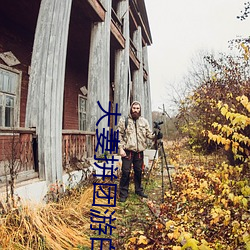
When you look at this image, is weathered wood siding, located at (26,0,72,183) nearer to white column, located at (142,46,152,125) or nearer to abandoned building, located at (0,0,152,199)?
abandoned building, located at (0,0,152,199)

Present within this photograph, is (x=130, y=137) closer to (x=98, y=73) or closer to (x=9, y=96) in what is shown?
(x=98, y=73)

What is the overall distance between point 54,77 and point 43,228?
7.79ft

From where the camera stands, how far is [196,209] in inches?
150

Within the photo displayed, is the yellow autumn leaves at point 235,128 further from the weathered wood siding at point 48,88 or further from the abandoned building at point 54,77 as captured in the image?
the weathered wood siding at point 48,88

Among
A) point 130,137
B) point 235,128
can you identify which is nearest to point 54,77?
point 130,137

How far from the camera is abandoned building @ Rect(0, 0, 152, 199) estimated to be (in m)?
3.94

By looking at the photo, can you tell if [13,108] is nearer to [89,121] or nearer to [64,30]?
[89,121]

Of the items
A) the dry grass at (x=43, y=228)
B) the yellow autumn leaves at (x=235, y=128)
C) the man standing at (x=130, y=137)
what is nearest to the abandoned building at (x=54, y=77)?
the dry grass at (x=43, y=228)

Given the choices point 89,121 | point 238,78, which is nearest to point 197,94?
point 238,78

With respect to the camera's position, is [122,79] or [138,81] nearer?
[122,79]

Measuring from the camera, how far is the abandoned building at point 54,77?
394 cm

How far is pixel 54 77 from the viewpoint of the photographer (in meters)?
Result: 4.16

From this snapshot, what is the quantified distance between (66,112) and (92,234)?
287 inches

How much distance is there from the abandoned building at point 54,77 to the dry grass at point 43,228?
0.56 meters
